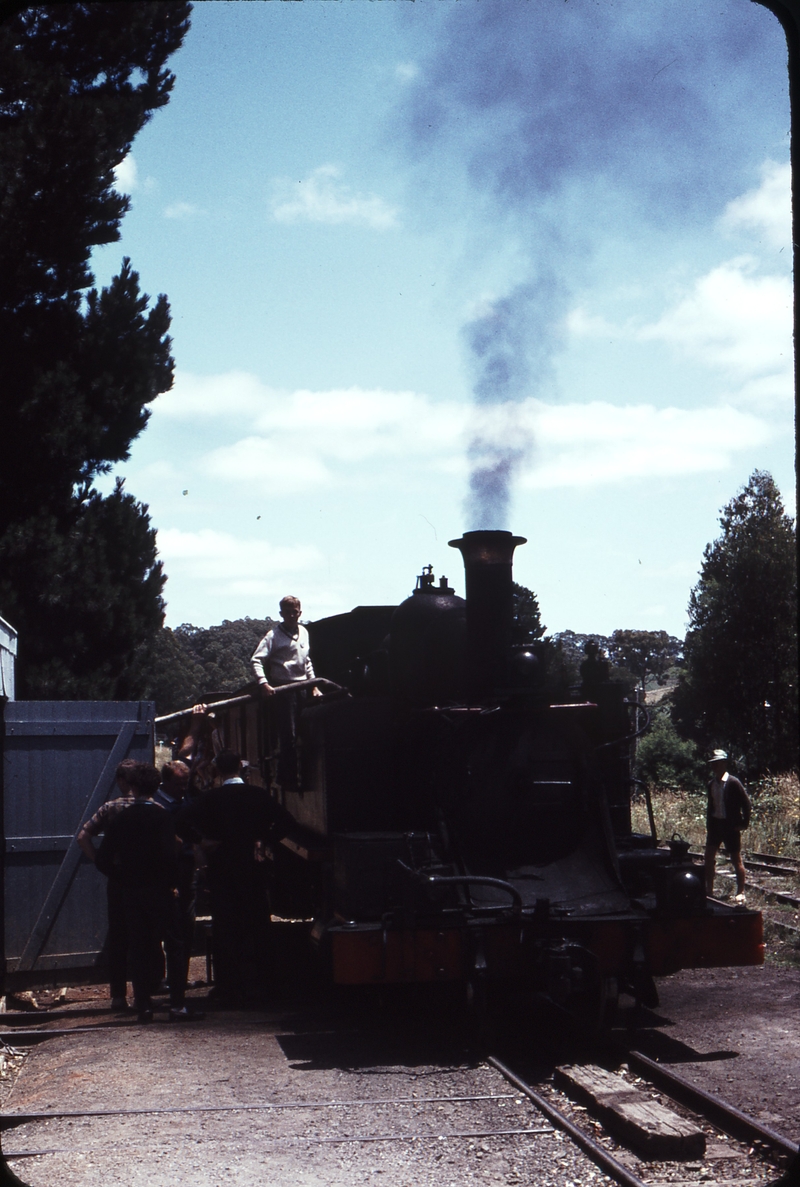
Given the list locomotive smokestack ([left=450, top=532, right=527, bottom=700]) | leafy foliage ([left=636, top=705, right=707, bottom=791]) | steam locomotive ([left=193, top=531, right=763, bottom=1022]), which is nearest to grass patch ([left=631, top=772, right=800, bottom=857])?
leafy foliage ([left=636, top=705, right=707, bottom=791])

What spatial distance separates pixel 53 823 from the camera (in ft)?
32.4

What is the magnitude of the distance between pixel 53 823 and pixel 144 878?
2.46 m

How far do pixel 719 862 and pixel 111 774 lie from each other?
11203 mm

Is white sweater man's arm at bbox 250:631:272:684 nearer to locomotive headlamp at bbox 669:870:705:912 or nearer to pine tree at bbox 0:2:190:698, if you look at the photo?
locomotive headlamp at bbox 669:870:705:912

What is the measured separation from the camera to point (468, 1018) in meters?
7.82

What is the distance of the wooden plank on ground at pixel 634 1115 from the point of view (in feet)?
16.3

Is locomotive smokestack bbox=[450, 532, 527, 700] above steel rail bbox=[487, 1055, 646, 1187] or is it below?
above

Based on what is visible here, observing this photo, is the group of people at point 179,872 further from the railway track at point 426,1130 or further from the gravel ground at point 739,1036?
the gravel ground at point 739,1036

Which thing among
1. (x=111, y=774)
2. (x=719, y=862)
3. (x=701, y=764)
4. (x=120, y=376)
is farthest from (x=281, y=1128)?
(x=701, y=764)

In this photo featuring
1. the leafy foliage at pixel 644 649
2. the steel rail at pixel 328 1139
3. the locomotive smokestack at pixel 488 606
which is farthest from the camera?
the leafy foliage at pixel 644 649

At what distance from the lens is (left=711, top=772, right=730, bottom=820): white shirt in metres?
13.0

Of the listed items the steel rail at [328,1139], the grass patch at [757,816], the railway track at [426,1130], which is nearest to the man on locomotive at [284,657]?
the railway track at [426,1130]

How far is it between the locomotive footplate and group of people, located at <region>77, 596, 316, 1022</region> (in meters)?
1.22

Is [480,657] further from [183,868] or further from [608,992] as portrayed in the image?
[183,868]
